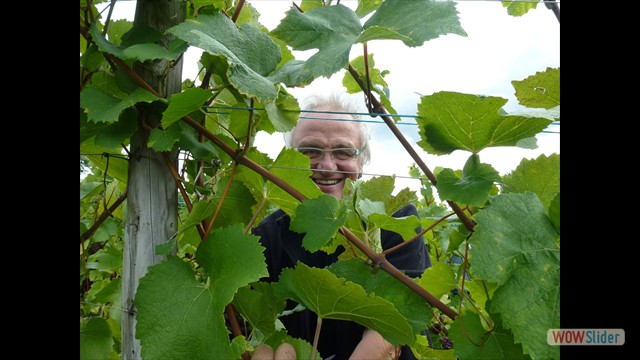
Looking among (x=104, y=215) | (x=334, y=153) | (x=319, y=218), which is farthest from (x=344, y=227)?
(x=334, y=153)

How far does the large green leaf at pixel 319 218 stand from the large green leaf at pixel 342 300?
0.06 m

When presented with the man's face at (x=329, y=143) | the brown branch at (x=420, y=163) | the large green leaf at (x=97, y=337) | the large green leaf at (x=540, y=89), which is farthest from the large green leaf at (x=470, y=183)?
the man's face at (x=329, y=143)

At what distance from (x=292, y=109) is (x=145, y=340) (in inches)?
21.2

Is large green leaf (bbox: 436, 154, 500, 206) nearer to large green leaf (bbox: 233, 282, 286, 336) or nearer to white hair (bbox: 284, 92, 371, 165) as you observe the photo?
large green leaf (bbox: 233, 282, 286, 336)

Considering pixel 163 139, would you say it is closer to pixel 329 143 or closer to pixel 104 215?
pixel 104 215

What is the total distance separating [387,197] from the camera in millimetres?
1210

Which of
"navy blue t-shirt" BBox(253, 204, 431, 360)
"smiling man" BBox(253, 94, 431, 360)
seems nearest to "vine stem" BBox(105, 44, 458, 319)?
"navy blue t-shirt" BBox(253, 204, 431, 360)

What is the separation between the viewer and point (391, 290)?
3.42 feet

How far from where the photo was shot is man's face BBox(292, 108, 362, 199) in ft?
7.43

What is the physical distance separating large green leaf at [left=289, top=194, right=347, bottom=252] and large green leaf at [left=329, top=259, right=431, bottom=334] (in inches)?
3.6

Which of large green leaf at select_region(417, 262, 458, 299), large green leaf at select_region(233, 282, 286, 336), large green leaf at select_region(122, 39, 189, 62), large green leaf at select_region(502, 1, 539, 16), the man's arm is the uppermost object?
large green leaf at select_region(502, 1, 539, 16)
